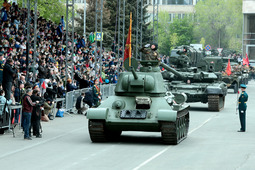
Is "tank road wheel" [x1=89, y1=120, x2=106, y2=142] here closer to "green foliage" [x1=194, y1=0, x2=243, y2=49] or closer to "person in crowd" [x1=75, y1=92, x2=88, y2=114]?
"person in crowd" [x1=75, y1=92, x2=88, y2=114]

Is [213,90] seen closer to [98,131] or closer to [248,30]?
[98,131]

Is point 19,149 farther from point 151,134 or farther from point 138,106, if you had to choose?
point 151,134

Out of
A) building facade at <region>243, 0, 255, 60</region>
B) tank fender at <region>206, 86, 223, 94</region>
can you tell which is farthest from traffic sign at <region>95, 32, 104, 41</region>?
building facade at <region>243, 0, 255, 60</region>

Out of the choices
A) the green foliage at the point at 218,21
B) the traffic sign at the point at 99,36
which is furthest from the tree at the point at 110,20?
the green foliage at the point at 218,21

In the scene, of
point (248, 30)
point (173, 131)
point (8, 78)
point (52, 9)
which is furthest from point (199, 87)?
point (248, 30)

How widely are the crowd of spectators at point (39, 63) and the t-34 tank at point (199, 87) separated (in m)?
4.19

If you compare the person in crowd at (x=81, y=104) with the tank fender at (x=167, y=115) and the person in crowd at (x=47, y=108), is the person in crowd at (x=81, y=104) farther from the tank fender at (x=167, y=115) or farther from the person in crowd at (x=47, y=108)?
the tank fender at (x=167, y=115)

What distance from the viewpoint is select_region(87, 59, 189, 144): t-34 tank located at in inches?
804

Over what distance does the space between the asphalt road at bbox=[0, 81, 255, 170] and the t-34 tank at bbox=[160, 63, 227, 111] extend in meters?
8.08

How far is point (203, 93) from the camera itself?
117 ft

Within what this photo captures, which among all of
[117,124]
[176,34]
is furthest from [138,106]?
[176,34]

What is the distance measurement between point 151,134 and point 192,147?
13.8 feet

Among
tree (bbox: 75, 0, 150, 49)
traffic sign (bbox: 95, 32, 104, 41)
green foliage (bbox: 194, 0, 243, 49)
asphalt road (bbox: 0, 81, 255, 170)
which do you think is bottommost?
asphalt road (bbox: 0, 81, 255, 170)

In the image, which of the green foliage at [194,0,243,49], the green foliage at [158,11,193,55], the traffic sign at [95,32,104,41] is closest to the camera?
the traffic sign at [95,32,104,41]
